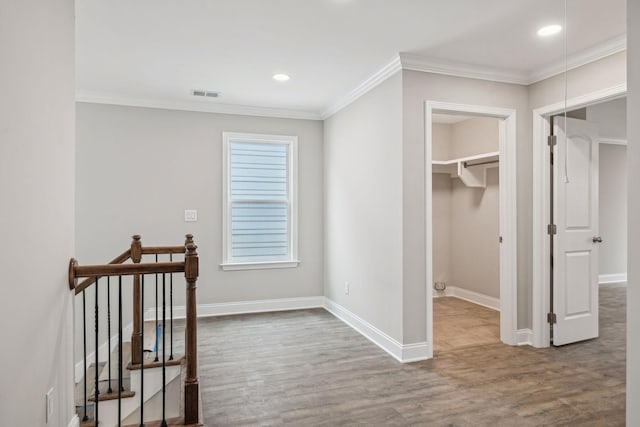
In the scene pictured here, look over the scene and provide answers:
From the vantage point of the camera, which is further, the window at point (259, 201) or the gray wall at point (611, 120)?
the gray wall at point (611, 120)

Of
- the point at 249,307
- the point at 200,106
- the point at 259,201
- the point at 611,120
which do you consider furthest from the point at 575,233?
the point at 200,106

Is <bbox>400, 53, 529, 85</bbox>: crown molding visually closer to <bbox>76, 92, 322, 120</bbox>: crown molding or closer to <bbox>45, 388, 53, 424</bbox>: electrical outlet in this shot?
<bbox>76, 92, 322, 120</bbox>: crown molding

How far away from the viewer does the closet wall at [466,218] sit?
5043mm

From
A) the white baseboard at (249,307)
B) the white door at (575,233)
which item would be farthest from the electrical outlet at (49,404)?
the white door at (575,233)

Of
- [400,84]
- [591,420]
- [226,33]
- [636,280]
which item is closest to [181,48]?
[226,33]

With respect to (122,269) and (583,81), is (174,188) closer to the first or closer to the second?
(122,269)

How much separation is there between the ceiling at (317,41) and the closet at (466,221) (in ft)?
5.39

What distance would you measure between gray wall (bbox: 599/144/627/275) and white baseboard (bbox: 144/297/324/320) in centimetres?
506

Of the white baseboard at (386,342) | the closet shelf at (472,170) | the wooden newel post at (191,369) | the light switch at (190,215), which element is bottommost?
the white baseboard at (386,342)

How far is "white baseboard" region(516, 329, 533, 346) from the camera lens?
11.8 ft

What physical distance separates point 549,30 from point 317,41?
66.1 inches

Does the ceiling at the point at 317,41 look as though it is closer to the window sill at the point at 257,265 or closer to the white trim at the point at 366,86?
the white trim at the point at 366,86

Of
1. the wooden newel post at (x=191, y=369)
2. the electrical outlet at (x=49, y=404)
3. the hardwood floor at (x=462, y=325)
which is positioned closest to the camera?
the electrical outlet at (x=49, y=404)

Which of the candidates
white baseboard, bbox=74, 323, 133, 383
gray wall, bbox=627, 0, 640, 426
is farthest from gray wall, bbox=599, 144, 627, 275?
white baseboard, bbox=74, 323, 133, 383
